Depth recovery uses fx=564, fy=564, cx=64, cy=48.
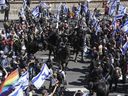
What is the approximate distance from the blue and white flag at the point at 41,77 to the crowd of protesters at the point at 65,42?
24.5 inches

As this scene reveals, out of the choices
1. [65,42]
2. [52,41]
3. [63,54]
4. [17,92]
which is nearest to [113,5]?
[52,41]

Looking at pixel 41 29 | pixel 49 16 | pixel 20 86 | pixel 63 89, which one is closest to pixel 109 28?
pixel 41 29

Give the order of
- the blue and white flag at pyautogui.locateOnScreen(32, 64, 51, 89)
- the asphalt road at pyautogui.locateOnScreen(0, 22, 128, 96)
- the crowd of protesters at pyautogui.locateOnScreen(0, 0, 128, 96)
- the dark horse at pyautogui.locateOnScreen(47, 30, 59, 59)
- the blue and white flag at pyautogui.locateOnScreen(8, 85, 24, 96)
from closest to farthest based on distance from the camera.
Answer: the blue and white flag at pyautogui.locateOnScreen(8, 85, 24, 96) < the blue and white flag at pyautogui.locateOnScreen(32, 64, 51, 89) < the crowd of protesters at pyautogui.locateOnScreen(0, 0, 128, 96) < the asphalt road at pyautogui.locateOnScreen(0, 22, 128, 96) < the dark horse at pyautogui.locateOnScreen(47, 30, 59, 59)

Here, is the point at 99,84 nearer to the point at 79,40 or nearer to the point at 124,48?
the point at 124,48

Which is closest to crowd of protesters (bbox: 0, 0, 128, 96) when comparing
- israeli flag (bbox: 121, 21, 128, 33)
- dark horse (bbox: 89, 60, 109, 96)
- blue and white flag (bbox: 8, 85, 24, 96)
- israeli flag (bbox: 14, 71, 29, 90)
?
dark horse (bbox: 89, 60, 109, 96)

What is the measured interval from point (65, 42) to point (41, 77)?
600 cm

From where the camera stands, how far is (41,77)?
2041 cm

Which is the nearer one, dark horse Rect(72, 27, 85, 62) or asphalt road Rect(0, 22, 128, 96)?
asphalt road Rect(0, 22, 128, 96)

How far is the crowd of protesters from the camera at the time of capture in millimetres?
22391

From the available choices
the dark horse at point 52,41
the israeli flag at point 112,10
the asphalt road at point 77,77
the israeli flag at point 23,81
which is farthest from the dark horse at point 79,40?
the israeli flag at point 23,81

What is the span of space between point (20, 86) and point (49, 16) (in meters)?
17.0

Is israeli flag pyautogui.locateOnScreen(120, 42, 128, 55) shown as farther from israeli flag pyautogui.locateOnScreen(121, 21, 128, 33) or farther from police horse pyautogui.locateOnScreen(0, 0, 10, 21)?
police horse pyautogui.locateOnScreen(0, 0, 10, 21)

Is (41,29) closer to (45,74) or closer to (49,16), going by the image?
(49,16)

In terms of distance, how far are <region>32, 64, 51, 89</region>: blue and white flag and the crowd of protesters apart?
623mm
